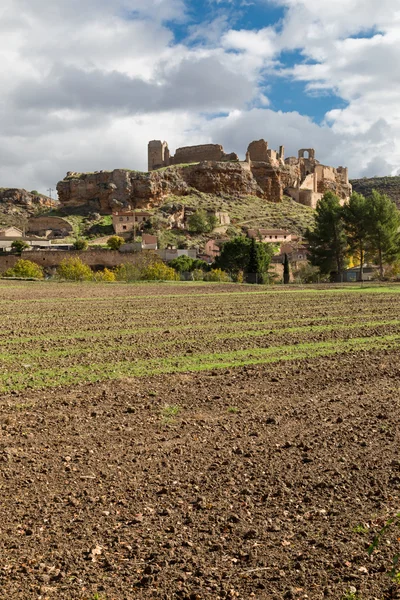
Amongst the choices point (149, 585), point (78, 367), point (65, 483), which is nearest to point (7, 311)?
point (78, 367)

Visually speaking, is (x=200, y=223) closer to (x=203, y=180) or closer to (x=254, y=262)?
(x=203, y=180)

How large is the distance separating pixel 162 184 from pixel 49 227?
807 inches

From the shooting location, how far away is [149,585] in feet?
14.4

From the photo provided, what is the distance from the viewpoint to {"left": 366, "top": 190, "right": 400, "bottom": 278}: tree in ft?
163

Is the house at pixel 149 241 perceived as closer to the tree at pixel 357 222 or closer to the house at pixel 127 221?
the house at pixel 127 221

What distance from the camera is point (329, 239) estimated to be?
53219 mm

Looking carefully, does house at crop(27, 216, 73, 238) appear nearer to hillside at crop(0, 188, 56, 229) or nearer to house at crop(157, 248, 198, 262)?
hillside at crop(0, 188, 56, 229)

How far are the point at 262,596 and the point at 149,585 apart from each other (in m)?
0.86

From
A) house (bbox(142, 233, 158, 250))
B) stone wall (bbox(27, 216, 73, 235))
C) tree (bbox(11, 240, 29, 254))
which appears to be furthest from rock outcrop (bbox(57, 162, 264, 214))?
tree (bbox(11, 240, 29, 254))

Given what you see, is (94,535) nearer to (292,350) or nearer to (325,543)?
(325,543)

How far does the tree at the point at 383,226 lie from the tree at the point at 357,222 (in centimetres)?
43

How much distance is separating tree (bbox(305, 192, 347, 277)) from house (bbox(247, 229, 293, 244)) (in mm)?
28493

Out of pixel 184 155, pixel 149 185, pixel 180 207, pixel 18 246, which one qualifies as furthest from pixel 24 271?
pixel 184 155

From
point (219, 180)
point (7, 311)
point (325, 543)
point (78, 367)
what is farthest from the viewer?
point (219, 180)
